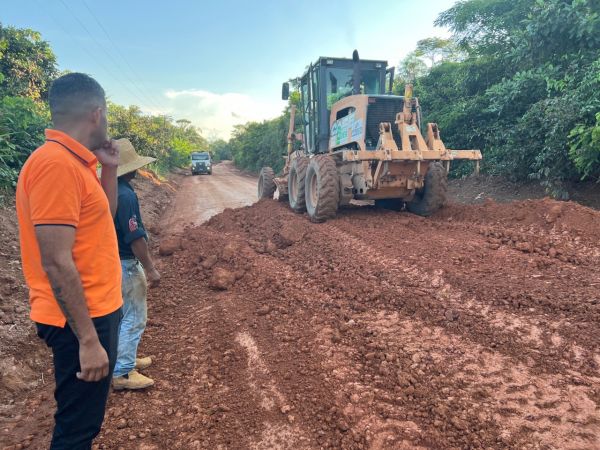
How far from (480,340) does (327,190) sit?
431 centimetres

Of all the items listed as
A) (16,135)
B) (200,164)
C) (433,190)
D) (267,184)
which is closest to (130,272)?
(433,190)

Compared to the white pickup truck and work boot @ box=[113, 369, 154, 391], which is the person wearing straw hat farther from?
the white pickup truck

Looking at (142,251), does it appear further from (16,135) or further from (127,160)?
(16,135)

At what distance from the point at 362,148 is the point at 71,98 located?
5.93 m

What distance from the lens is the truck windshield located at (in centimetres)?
851

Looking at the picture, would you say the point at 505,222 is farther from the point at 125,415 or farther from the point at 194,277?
the point at 125,415

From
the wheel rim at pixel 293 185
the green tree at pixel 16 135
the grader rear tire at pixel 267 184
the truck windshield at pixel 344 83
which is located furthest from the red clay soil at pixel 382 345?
the grader rear tire at pixel 267 184

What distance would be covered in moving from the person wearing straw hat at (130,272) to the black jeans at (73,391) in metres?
1.18

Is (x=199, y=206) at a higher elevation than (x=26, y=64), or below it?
below

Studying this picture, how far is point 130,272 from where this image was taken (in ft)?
9.87

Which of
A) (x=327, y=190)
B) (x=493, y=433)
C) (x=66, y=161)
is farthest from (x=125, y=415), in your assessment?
(x=327, y=190)

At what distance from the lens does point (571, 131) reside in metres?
7.23

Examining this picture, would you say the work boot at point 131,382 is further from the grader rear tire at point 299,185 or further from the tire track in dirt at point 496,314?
the grader rear tire at point 299,185

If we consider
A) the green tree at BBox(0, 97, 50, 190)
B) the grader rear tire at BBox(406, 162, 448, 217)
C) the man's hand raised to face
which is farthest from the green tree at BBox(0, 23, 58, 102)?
the man's hand raised to face
